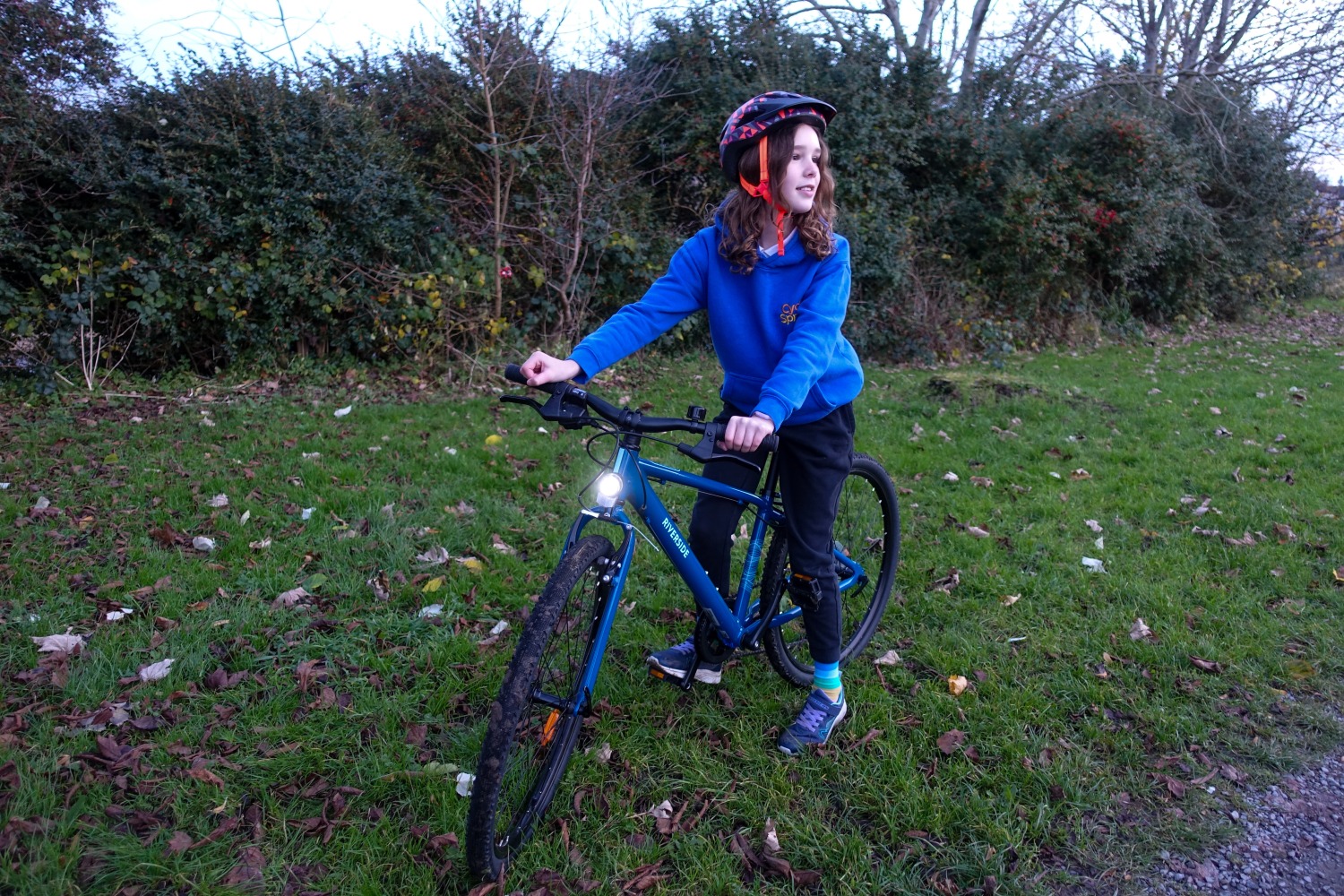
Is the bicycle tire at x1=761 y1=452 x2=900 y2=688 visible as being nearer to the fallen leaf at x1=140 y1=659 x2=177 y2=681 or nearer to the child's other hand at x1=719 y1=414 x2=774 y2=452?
the child's other hand at x1=719 y1=414 x2=774 y2=452

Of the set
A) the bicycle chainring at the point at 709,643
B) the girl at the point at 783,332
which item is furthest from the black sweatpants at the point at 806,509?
the bicycle chainring at the point at 709,643

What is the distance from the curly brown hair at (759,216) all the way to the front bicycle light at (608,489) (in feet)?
2.77

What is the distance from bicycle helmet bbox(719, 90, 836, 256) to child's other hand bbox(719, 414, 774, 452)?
28.6 inches

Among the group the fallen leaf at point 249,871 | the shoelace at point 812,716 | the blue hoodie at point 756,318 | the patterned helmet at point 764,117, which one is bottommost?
the fallen leaf at point 249,871

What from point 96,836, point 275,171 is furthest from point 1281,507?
point 275,171

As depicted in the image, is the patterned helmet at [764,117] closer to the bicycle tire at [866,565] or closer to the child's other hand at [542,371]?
the child's other hand at [542,371]

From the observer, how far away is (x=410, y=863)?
2420mm

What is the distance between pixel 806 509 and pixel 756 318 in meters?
0.67

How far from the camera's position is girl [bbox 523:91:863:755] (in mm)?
2598

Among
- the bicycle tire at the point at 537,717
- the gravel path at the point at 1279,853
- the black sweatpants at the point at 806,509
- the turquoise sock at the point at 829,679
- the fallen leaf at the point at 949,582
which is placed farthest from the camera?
the fallen leaf at the point at 949,582

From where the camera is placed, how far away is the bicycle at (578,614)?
7.20 feet

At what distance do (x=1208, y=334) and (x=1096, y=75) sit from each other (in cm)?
516

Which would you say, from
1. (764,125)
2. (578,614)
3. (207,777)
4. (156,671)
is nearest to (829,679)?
(578,614)

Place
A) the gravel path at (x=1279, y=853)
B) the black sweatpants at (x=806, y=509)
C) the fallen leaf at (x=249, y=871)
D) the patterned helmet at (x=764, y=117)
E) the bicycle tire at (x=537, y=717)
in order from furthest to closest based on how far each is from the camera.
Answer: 1. the black sweatpants at (x=806, y=509)
2. the patterned helmet at (x=764, y=117)
3. the gravel path at (x=1279, y=853)
4. the fallen leaf at (x=249, y=871)
5. the bicycle tire at (x=537, y=717)
